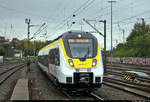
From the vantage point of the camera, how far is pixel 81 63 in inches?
431

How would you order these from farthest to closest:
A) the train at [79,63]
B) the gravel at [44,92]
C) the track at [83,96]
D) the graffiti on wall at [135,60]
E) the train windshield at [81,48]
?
the graffiti on wall at [135,60] → the train windshield at [81,48] → the gravel at [44,92] → the train at [79,63] → the track at [83,96]

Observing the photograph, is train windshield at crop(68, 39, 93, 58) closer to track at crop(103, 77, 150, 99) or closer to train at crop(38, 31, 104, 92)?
train at crop(38, 31, 104, 92)

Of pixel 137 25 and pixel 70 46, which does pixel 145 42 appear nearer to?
pixel 137 25

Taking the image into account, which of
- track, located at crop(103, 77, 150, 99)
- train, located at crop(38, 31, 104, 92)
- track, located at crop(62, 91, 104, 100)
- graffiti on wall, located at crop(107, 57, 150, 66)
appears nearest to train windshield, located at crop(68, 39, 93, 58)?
train, located at crop(38, 31, 104, 92)

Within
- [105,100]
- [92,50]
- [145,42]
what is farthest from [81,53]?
[145,42]

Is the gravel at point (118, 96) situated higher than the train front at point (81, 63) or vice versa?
the train front at point (81, 63)

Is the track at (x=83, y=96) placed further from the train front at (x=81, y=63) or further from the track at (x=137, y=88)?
the track at (x=137, y=88)

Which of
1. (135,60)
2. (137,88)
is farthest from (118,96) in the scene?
(135,60)

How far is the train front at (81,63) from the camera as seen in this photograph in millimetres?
10695

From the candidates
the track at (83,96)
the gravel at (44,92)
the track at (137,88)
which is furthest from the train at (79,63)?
the track at (137,88)

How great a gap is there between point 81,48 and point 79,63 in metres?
0.98

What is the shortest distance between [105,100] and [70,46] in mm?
3455

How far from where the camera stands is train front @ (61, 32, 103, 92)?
10695mm

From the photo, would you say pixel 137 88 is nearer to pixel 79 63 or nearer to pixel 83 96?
pixel 83 96
